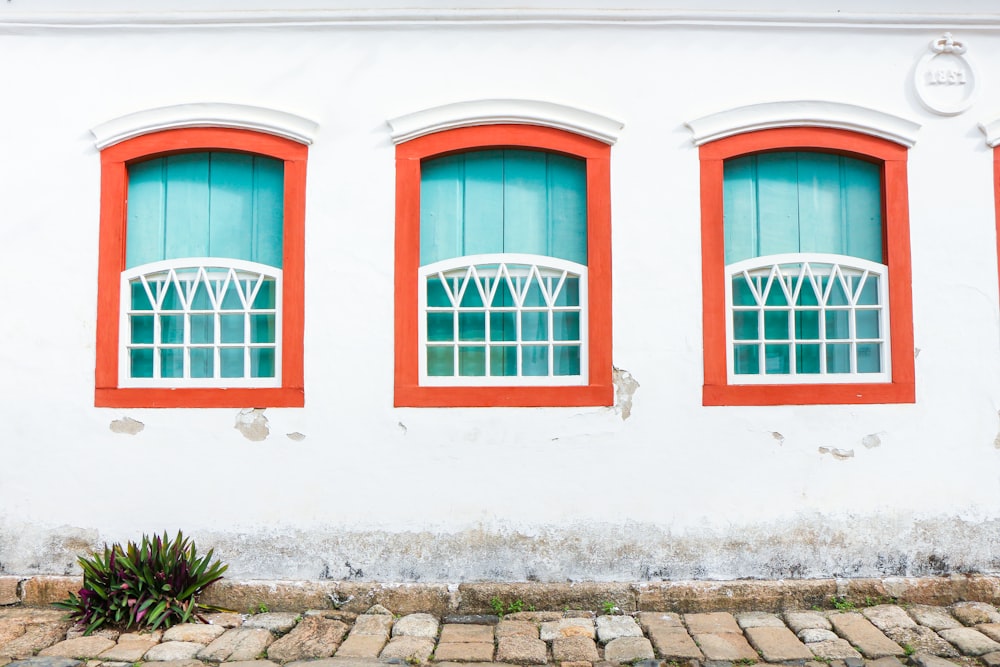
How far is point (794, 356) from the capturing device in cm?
445

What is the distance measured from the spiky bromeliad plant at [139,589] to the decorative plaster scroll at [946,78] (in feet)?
16.7

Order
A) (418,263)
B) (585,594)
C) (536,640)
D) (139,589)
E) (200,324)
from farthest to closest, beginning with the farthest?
1. (200,324)
2. (418,263)
3. (585,594)
4. (139,589)
5. (536,640)

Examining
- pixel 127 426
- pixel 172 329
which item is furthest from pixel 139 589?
pixel 172 329

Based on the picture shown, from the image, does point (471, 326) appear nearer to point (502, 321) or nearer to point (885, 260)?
point (502, 321)

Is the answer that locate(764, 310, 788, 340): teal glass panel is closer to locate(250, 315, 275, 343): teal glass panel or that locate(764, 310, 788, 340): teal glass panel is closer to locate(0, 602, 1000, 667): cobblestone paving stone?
locate(0, 602, 1000, 667): cobblestone paving stone

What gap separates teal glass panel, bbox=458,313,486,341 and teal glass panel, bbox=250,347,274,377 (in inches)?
45.7

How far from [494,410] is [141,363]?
2.20 m

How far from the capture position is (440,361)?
14.7ft

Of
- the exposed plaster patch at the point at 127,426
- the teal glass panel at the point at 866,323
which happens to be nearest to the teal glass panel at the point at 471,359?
the exposed plaster patch at the point at 127,426

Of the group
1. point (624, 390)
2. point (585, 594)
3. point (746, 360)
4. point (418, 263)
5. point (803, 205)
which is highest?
point (803, 205)

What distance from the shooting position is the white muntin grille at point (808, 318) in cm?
443

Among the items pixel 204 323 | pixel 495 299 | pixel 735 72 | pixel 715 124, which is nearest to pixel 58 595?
pixel 204 323

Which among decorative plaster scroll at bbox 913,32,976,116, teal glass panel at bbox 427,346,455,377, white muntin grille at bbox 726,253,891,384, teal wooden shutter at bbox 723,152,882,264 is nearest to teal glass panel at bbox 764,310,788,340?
A: white muntin grille at bbox 726,253,891,384

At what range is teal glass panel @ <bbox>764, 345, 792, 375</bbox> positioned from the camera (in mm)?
4473
